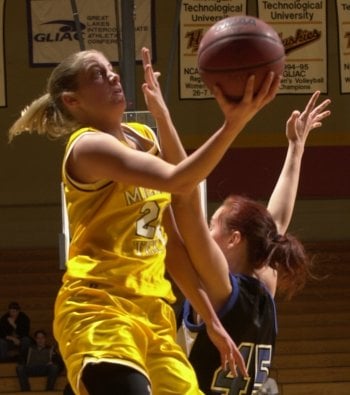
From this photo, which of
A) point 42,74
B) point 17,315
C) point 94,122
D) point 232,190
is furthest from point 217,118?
point 94,122

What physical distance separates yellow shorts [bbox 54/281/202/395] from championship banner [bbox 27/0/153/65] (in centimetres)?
1059

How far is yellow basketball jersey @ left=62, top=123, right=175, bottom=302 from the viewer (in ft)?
11.5

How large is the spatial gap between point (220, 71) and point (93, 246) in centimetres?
73

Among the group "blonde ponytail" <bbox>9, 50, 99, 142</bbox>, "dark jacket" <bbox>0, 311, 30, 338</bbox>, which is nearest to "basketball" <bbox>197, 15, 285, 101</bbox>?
"blonde ponytail" <bbox>9, 50, 99, 142</bbox>

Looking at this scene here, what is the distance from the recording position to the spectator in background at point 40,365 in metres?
Result: 13.8

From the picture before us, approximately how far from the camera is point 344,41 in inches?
594

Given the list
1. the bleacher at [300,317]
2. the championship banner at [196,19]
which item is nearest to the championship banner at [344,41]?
the championship banner at [196,19]

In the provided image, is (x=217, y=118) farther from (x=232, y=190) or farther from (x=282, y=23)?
(x=282, y=23)

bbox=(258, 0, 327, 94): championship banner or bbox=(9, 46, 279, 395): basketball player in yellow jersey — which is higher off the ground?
bbox=(258, 0, 327, 94): championship banner

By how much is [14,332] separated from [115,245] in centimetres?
1186

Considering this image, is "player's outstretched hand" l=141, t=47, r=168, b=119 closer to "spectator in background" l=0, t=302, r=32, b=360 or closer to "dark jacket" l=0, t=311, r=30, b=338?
"spectator in background" l=0, t=302, r=32, b=360

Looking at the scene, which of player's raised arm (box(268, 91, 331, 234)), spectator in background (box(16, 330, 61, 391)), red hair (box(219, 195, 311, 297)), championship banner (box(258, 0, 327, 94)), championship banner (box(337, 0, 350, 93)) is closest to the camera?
red hair (box(219, 195, 311, 297))

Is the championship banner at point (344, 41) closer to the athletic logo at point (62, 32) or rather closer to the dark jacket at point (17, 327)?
the athletic logo at point (62, 32)

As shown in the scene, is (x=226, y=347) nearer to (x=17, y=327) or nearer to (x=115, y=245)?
(x=115, y=245)
